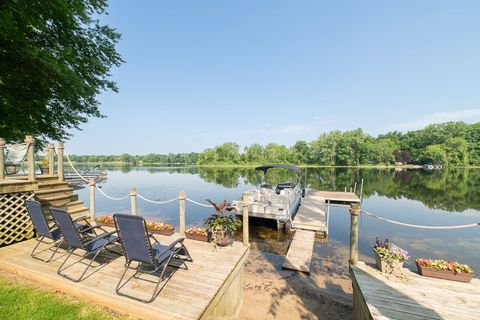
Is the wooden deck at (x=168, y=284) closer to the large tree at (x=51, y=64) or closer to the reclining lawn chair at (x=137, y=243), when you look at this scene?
the reclining lawn chair at (x=137, y=243)

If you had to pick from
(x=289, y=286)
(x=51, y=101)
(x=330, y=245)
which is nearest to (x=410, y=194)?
(x=330, y=245)

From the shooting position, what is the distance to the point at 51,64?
6.91 m

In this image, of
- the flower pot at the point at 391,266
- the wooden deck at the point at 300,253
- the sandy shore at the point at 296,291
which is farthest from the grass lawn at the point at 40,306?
the wooden deck at the point at 300,253

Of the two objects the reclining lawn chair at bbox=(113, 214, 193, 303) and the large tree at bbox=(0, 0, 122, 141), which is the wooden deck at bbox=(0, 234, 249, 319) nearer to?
the reclining lawn chair at bbox=(113, 214, 193, 303)

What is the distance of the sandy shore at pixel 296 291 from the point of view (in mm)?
4906

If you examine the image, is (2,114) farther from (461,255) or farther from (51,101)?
(461,255)

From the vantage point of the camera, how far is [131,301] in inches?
124

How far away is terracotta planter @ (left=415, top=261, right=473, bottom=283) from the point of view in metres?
4.01

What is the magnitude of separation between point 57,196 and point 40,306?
5355 mm

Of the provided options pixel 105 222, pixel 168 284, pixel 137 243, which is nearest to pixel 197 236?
pixel 168 284

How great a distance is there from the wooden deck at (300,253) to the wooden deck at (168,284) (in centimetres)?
311

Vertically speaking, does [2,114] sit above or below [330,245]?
above

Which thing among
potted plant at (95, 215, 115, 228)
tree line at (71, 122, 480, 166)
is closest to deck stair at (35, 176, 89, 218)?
potted plant at (95, 215, 115, 228)

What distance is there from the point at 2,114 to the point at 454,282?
1322 centimetres
